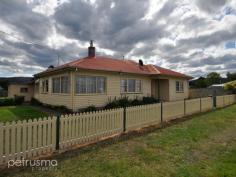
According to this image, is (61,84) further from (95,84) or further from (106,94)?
(106,94)

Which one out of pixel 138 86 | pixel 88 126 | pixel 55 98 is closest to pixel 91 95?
pixel 55 98

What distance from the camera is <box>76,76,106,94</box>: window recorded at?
13711 mm

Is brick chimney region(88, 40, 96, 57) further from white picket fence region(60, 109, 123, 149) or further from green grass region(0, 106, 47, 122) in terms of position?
white picket fence region(60, 109, 123, 149)

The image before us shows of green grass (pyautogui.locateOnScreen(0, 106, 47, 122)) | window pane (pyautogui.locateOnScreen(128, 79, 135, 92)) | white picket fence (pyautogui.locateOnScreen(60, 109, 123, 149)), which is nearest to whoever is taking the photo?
white picket fence (pyautogui.locateOnScreen(60, 109, 123, 149))

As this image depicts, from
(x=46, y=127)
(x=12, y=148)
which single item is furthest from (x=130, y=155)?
(x=12, y=148)

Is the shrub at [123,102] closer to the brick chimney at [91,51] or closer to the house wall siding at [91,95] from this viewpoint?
the house wall siding at [91,95]

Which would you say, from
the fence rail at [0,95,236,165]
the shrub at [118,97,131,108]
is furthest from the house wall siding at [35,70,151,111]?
the fence rail at [0,95,236,165]

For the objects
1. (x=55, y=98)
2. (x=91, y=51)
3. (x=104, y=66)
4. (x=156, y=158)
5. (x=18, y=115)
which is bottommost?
(x=156, y=158)

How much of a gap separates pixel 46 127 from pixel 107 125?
2.29 meters

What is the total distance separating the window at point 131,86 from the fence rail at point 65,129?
7882mm

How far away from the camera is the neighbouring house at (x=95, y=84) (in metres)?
13.6

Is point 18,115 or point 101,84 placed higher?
point 101,84

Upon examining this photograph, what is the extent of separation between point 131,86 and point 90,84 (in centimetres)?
477

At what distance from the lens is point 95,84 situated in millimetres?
14727
